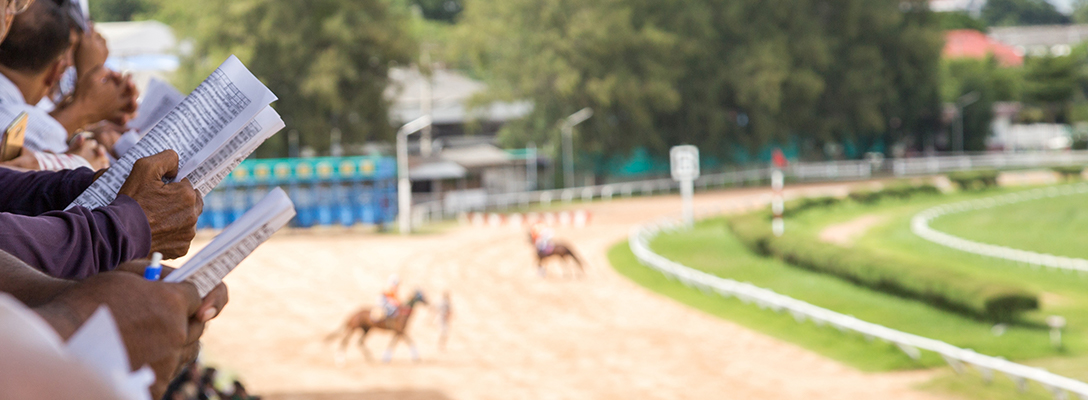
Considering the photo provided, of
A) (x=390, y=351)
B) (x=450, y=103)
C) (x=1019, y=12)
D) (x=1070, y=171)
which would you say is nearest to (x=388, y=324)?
(x=390, y=351)

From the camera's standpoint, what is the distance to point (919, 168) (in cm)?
4681

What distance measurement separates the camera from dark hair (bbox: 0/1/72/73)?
2.12 meters

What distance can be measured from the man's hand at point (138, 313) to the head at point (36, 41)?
109cm

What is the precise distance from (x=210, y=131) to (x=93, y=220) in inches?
9.5

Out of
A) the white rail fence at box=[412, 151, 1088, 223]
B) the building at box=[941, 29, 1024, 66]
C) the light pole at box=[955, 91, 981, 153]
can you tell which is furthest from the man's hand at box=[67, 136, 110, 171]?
the building at box=[941, 29, 1024, 66]

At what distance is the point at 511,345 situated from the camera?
45.6 ft

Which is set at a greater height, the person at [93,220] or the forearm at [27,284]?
the person at [93,220]

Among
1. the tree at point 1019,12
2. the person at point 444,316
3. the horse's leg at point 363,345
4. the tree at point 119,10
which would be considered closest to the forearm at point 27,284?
A: the horse's leg at point 363,345

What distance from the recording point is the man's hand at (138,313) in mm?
1135

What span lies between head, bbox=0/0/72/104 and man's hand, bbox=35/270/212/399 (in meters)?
1.09

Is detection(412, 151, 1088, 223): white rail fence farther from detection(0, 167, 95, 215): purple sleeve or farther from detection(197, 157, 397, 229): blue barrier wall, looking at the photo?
detection(0, 167, 95, 215): purple sleeve

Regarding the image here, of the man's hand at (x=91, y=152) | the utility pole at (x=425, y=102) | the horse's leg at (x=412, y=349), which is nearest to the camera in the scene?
the man's hand at (x=91, y=152)

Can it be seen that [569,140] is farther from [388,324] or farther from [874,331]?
[874,331]

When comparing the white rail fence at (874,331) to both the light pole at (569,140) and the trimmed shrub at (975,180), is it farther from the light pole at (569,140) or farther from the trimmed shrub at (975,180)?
the light pole at (569,140)
